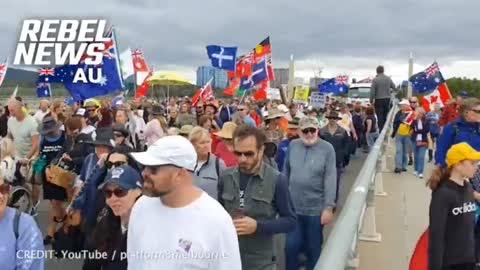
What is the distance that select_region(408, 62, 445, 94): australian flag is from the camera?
1966 centimetres

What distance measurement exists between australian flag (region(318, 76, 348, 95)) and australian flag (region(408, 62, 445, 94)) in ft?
32.5

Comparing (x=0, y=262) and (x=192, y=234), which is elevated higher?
(x=192, y=234)

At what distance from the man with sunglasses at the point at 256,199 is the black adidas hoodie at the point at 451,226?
1.19 metres

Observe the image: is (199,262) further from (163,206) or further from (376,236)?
(376,236)

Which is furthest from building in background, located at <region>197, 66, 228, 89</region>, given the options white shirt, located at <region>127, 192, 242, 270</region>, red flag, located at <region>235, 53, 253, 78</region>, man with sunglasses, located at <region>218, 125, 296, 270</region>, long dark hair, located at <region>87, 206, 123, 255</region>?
white shirt, located at <region>127, 192, 242, 270</region>

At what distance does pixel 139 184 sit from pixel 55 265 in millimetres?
3864

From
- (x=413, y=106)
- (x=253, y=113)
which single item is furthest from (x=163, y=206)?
(x=413, y=106)

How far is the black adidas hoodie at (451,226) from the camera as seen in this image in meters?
5.28

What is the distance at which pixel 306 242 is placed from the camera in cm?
675

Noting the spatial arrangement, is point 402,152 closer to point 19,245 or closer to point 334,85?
point 19,245

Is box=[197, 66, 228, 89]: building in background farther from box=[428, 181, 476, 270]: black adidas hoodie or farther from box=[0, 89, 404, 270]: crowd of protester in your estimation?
box=[428, 181, 476, 270]: black adidas hoodie

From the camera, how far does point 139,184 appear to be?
166 inches

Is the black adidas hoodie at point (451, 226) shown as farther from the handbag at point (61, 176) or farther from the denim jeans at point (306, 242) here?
the handbag at point (61, 176)

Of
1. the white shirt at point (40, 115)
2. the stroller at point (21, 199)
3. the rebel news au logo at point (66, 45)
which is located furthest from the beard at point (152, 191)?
the white shirt at point (40, 115)
